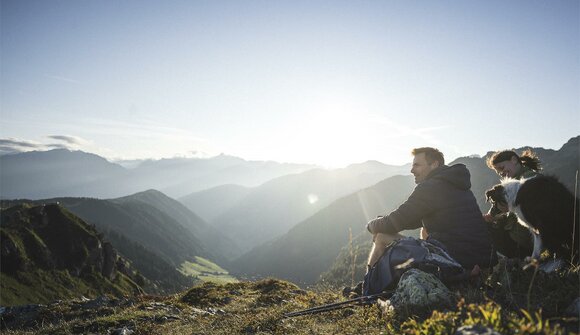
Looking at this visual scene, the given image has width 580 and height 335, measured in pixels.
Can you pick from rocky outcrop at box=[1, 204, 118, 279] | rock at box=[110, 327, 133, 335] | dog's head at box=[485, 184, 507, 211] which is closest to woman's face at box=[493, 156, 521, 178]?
dog's head at box=[485, 184, 507, 211]

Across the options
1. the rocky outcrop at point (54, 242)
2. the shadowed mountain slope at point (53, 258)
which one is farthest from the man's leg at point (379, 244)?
the rocky outcrop at point (54, 242)

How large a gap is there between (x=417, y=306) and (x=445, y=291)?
2.00ft

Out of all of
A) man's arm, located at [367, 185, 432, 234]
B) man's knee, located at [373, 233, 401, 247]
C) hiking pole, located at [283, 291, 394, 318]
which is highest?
man's arm, located at [367, 185, 432, 234]

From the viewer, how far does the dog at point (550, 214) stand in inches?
247

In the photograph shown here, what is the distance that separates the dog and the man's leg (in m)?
2.39

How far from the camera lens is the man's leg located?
748 centimetres

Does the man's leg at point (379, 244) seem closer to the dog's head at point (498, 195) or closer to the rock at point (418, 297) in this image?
the rock at point (418, 297)

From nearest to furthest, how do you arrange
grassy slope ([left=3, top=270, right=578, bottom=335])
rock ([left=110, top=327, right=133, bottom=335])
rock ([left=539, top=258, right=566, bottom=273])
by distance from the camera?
grassy slope ([left=3, top=270, right=578, bottom=335]), rock ([left=539, top=258, right=566, bottom=273]), rock ([left=110, top=327, right=133, bottom=335])

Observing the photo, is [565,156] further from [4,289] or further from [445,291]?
[4,289]

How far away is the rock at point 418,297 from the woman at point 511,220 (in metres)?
2.96

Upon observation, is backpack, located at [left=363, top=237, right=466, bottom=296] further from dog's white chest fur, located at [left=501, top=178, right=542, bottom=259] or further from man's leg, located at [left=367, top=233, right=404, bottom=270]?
dog's white chest fur, located at [left=501, top=178, right=542, bottom=259]

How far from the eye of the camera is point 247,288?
15320 mm

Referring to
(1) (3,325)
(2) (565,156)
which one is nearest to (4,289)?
(1) (3,325)

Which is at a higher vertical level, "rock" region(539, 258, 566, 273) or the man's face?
the man's face
